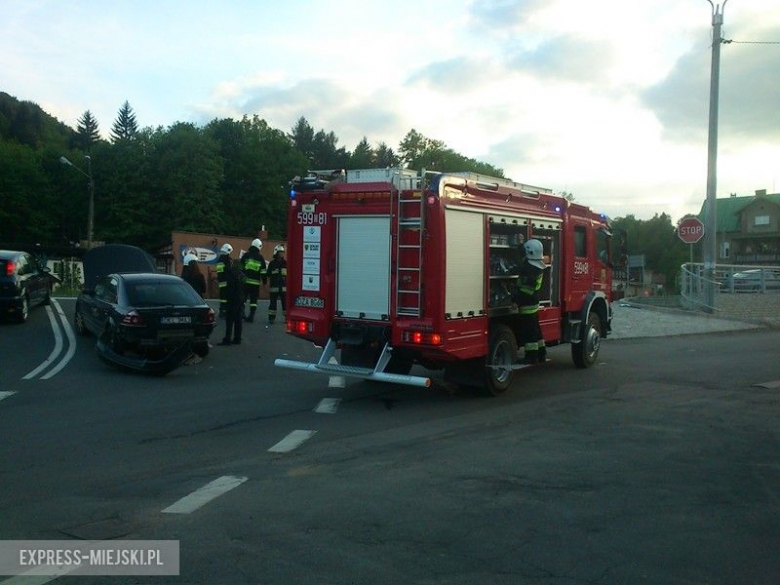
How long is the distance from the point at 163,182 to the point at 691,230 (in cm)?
5452

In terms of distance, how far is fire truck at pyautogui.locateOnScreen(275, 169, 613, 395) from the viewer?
394 inches

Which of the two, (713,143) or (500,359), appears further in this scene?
(713,143)

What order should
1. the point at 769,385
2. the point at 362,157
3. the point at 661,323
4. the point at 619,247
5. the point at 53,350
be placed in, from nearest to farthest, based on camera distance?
the point at 769,385
the point at 53,350
the point at 619,247
the point at 661,323
the point at 362,157

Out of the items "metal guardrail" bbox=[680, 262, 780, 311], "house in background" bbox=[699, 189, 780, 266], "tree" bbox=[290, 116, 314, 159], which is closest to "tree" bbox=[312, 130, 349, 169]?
"tree" bbox=[290, 116, 314, 159]

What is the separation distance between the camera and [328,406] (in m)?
10.5

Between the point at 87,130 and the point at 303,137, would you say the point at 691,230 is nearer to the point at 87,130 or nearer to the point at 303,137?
the point at 303,137

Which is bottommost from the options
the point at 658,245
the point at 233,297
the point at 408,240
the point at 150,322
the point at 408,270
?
the point at 150,322

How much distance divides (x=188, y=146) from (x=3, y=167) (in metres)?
17.1

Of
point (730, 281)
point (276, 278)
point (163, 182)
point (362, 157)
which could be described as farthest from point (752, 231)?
point (276, 278)

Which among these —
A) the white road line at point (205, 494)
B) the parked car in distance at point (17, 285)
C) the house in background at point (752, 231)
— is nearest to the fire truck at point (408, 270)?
the white road line at point (205, 494)

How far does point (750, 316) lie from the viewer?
1021 inches

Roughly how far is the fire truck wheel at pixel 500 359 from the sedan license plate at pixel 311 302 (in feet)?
7.68

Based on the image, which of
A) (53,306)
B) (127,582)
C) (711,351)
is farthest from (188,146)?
(127,582)

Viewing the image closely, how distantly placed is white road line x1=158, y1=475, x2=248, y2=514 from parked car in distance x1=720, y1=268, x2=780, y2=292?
23585 millimetres
